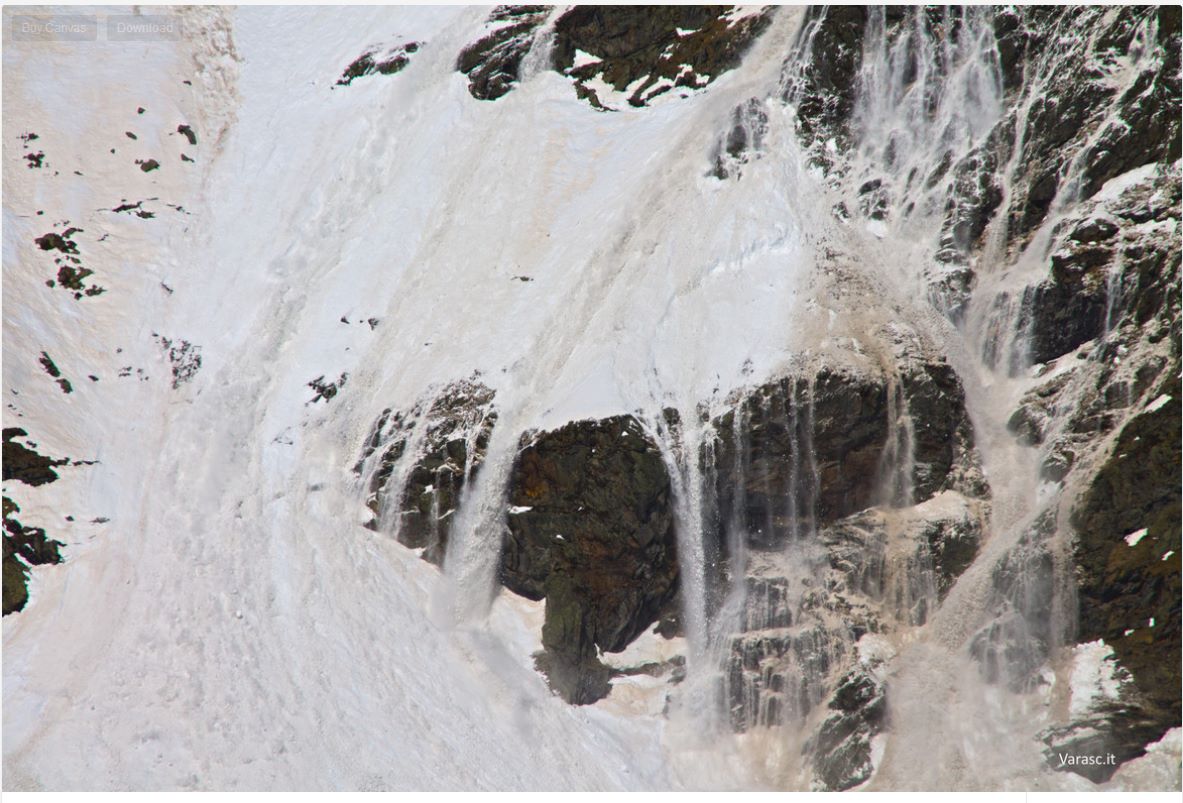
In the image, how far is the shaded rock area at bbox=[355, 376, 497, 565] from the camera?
17781 mm

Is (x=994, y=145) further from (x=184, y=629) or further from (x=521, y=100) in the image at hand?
(x=184, y=629)

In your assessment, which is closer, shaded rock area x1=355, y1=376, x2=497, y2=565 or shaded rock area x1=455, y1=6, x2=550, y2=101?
shaded rock area x1=355, y1=376, x2=497, y2=565

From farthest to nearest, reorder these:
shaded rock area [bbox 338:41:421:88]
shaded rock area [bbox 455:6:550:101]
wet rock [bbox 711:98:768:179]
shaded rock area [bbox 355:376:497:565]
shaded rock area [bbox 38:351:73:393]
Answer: shaded rock area [bbox 338:41:421:88], shaded rock area [bbox 455:6:550:101], shaded rock area [bbox 38:351:73:393], wet rock [bbox 711:98:768:179], shaded rock area [bbox 355:376:497:565]

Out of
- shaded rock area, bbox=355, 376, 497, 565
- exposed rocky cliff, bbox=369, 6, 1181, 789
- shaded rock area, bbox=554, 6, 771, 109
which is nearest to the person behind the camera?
exposed rocky cliff, bbox=369, 6, 1181, 789

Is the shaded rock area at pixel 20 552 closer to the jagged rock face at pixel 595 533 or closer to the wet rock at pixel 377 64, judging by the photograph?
the jagged rock face at pixel 595 533

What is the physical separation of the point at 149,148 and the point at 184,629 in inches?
521

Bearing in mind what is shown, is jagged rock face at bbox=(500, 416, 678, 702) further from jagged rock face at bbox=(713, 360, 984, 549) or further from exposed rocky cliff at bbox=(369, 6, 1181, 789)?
jagged rock face at bbox=(713, 360, 984, 549)

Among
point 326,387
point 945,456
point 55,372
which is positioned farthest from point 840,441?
point 55,372

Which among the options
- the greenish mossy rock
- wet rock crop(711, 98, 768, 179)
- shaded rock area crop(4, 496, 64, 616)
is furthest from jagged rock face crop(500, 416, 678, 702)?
shaded rock area crop(4, 496, 64, 616)

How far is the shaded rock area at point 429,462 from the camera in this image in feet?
58.3

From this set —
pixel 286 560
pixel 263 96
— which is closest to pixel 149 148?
pixel 263 96

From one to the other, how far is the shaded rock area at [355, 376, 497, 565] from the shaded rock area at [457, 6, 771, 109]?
832cm

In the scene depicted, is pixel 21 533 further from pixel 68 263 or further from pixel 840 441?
pixel 840 441

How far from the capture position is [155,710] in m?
15.6
